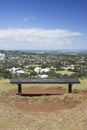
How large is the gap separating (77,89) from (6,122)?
6.58 m

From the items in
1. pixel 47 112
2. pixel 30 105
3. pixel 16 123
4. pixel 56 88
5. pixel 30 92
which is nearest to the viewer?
pixel 16 123

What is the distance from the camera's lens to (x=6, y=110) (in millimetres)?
9945

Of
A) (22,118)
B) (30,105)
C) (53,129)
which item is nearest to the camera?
(53,129)

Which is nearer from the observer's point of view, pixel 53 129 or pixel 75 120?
pixel 53 129

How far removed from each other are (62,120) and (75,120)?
17.3 inches

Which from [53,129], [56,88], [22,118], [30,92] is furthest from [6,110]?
[56,88]

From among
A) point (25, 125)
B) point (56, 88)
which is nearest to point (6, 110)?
point (25, 125)

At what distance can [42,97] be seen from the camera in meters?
12.2

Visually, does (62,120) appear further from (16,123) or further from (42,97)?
(42,97)

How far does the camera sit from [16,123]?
828 cm

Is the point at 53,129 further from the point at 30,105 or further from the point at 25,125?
the point at 30,105

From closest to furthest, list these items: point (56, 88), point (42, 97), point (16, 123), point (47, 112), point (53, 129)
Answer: point (53, 129)
point (16, 123)
point (47, 112)
point (42, 97)
point (56, 88)

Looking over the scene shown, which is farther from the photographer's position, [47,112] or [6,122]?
[47,112]

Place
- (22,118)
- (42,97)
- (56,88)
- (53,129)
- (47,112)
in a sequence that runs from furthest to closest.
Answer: (56,88), (42,97), (47,112), (22,118), (53,129)
